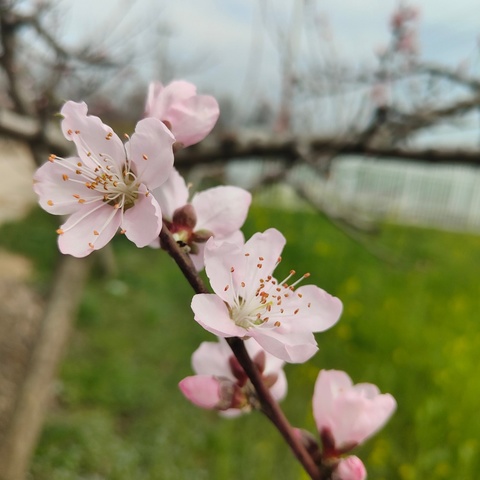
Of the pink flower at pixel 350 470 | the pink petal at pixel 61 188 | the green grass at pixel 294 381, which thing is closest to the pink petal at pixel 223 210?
the pink petal at pixel 61 188

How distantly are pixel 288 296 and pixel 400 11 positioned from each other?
3.12 metres

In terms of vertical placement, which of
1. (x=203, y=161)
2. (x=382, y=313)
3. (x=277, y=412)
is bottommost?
(x=382, y=313)

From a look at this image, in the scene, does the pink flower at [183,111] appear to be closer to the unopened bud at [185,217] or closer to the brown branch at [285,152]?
the unopened bud at [185,217]

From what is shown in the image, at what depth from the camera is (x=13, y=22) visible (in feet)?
6.64

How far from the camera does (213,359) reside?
0.57m

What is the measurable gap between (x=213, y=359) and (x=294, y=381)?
247cm

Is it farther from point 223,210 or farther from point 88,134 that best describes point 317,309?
point 88,134

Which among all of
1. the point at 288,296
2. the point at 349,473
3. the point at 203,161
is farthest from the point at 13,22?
the point at 349,473

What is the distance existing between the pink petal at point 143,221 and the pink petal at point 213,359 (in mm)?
182

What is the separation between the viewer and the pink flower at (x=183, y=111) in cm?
50

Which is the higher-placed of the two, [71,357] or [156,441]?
[156,441]

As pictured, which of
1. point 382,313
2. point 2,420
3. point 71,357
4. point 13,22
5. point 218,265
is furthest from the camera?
point 71,357

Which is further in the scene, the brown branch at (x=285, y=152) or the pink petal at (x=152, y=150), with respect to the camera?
the brown branch at (x=285, y=152)

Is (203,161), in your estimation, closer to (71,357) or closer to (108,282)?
(71,357)
